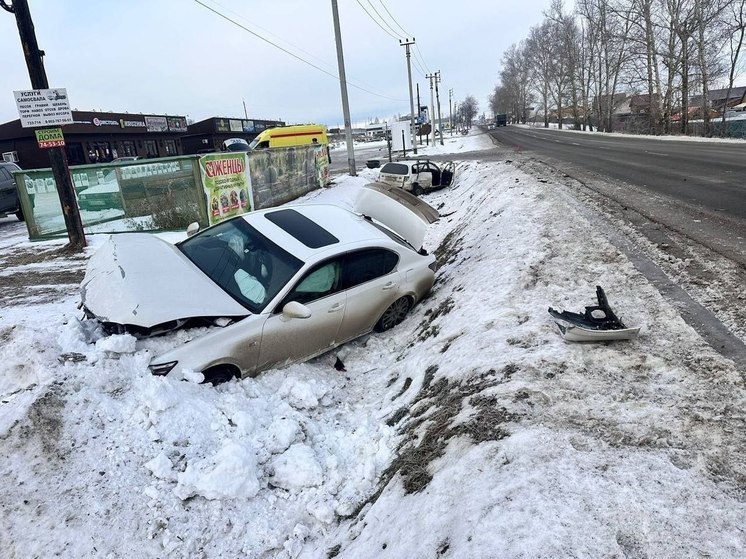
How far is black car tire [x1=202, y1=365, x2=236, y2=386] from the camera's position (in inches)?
156

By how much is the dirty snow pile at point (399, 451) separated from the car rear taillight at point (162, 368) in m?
0.08

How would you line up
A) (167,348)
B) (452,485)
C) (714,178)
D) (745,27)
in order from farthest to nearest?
(745,27), (714,178), (167,348), (452,485)

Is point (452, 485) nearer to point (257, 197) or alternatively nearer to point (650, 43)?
point (257, 197)

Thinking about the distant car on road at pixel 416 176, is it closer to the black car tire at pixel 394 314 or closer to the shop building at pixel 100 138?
the black car tire at pixel 394 314

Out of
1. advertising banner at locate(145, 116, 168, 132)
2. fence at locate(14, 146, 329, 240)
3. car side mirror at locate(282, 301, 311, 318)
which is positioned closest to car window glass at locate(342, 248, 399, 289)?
car side mirror at locate(282, 301, 311, 318)

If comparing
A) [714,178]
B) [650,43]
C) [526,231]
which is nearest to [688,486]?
[526,231]

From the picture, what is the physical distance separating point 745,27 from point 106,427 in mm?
46601

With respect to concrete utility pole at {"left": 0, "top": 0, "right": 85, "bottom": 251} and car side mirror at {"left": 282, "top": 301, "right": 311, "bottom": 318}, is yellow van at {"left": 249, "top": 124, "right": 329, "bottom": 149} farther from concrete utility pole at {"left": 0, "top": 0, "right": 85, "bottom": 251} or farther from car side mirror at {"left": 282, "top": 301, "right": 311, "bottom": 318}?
car side mirror at {"left": 282, "top": 301, "right": 311, "bottom": 318}

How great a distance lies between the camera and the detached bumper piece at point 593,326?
12.5 ft

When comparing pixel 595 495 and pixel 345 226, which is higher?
pixel 345 226

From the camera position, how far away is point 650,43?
38969 mm

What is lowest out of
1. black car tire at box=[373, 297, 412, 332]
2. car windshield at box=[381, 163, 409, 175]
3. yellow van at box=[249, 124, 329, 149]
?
black car tire at box=[373, 297, 412, 332]

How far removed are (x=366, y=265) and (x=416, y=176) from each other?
14.6 m

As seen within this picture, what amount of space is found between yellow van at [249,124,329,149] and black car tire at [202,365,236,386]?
2611 centimetres
